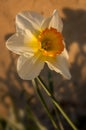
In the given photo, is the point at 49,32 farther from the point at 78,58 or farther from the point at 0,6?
the point at 78,58

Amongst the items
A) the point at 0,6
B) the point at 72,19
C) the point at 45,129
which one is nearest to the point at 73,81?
the point at 45,129

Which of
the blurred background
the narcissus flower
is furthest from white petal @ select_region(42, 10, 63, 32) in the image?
the blurred background

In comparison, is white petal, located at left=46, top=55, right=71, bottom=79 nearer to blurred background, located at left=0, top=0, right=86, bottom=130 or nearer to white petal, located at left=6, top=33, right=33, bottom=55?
white petal, located at left=6, top=33, right=33, bottom=55

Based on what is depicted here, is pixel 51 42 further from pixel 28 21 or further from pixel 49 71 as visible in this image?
pixel 49 71

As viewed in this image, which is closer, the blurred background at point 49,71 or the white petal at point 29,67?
the white petal at point 29,67

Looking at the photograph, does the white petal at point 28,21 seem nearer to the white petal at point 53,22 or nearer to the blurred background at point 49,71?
the white petal at point 53,22

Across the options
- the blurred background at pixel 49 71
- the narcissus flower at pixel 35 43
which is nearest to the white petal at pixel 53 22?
the narcissus flower at pixel 35 43

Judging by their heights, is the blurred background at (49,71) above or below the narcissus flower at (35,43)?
below
